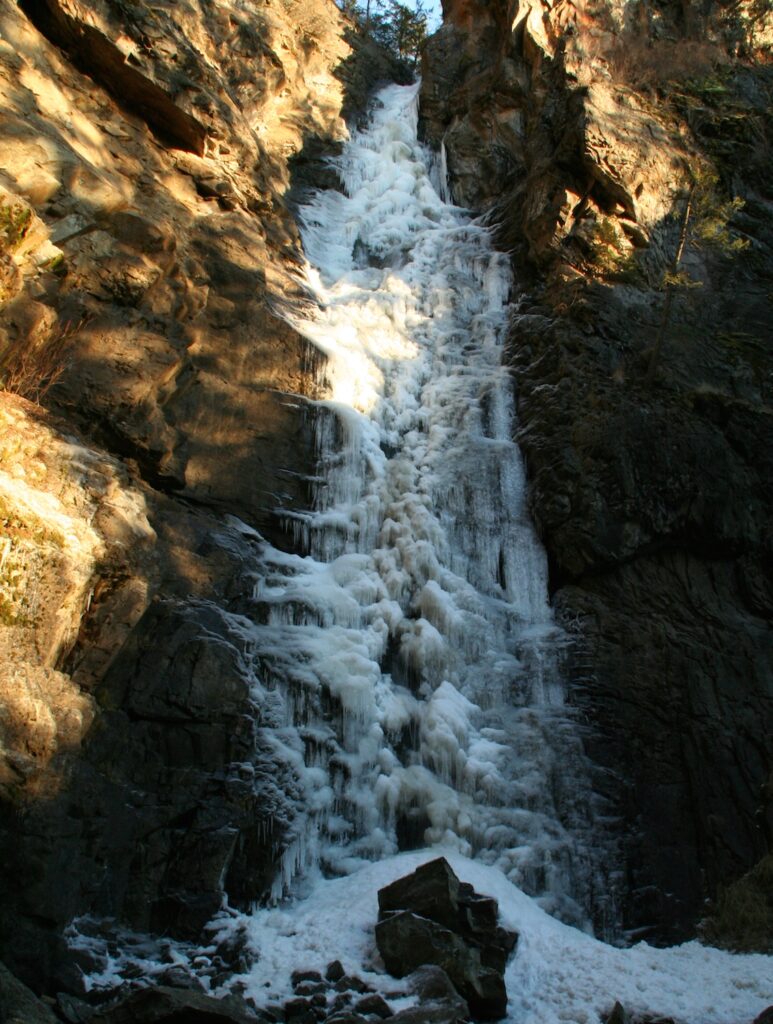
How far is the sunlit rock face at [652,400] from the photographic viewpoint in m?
11.3

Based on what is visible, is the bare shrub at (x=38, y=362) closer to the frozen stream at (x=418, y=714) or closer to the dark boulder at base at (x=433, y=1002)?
the frozen stream at (x=418, y=714)

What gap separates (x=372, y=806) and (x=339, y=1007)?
10.3 ft

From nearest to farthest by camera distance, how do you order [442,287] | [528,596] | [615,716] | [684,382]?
[615,716] < [528,596] < [684,382] < [442,287]

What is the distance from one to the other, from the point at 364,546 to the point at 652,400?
5557 mm

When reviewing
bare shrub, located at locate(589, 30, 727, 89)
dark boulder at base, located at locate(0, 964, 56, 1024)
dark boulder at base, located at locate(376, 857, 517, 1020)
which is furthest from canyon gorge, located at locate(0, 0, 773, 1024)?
dark boulder at base, located at locate(376, 857, 517, 1020)

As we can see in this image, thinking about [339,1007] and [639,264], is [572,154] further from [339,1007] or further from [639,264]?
[339,1007]

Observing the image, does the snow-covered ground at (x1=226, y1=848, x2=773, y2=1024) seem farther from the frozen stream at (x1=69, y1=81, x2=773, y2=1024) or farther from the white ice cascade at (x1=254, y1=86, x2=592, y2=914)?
the white ice cascade at (x1=254, y1=86, x2=592, y2=914)

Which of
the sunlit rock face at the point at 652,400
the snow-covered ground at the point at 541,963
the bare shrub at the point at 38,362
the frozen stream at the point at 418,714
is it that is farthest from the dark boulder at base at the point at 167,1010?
the bare shrub at the point at 38,362

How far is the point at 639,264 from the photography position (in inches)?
645

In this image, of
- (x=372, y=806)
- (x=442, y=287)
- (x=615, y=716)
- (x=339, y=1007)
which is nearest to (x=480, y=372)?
(x=442, y=287)

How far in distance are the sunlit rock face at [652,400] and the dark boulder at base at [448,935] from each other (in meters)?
2.58

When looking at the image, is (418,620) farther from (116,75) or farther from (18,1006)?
(116,75)

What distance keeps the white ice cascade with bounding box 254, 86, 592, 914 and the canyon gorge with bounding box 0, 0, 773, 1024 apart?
0.06 m

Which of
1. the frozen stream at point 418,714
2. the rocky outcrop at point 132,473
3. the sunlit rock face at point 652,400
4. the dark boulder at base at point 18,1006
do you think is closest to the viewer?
the dark boulder at base at point 18,1006
